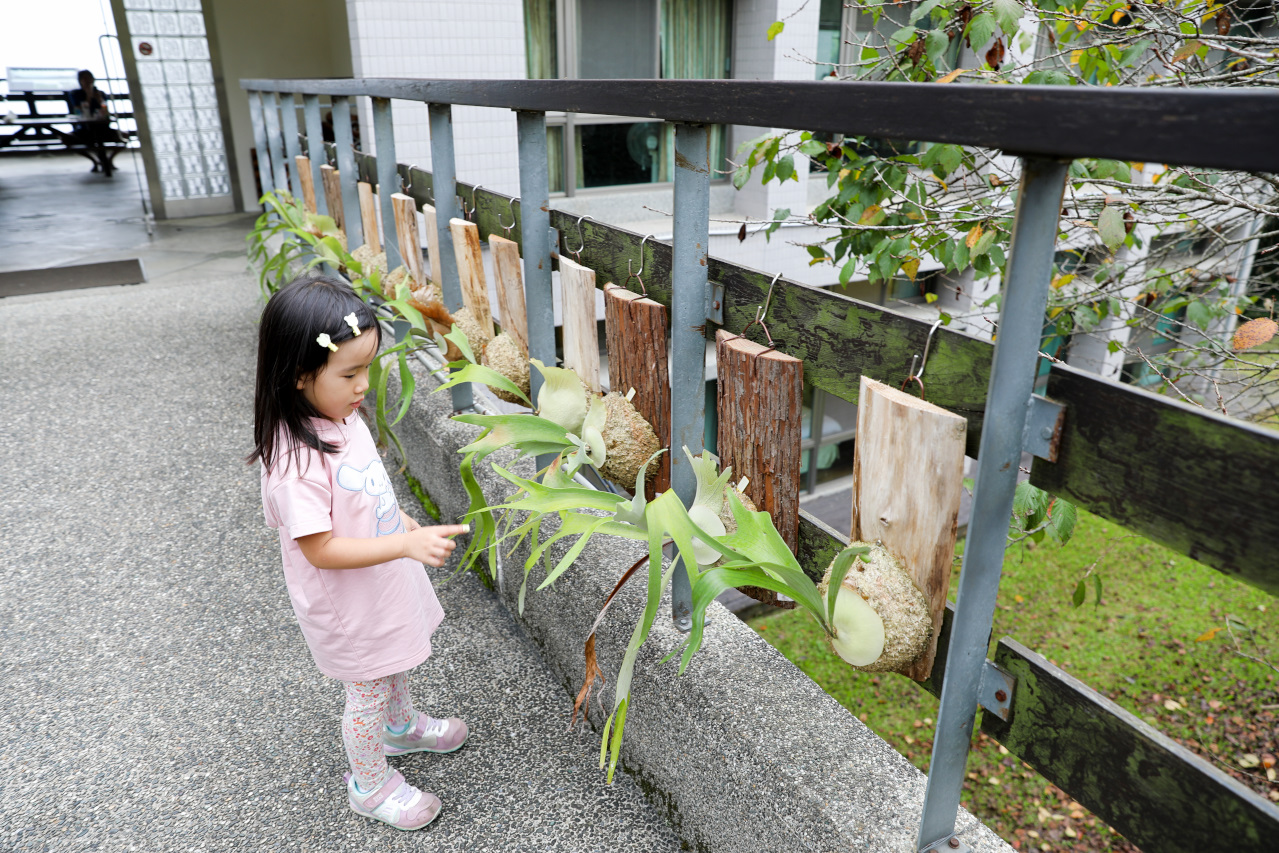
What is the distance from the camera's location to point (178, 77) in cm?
957

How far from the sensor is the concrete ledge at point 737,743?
1.25 metres

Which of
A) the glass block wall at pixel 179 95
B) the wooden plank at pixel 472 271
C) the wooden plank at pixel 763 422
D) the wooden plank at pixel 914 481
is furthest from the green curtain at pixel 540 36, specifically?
the wooden plank at pixel 914 481

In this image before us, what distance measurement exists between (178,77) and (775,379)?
10654mm

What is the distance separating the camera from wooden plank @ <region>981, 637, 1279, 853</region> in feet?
2.82

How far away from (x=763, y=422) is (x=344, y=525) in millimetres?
846

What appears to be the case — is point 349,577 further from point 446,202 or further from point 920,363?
point 446,202

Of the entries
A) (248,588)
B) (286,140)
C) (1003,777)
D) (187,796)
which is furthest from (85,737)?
(1003,777)

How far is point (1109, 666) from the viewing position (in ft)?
16.9

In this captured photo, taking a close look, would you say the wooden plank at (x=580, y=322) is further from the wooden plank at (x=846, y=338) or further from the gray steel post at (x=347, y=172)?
the gray steel post at (x=347, y=172)

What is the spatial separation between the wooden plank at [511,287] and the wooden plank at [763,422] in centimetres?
90

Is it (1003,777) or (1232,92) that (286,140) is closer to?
(1232,92)

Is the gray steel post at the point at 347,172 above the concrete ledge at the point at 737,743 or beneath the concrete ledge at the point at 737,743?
above

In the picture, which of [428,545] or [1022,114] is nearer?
[1022,114]

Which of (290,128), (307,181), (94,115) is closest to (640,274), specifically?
(307,181)
